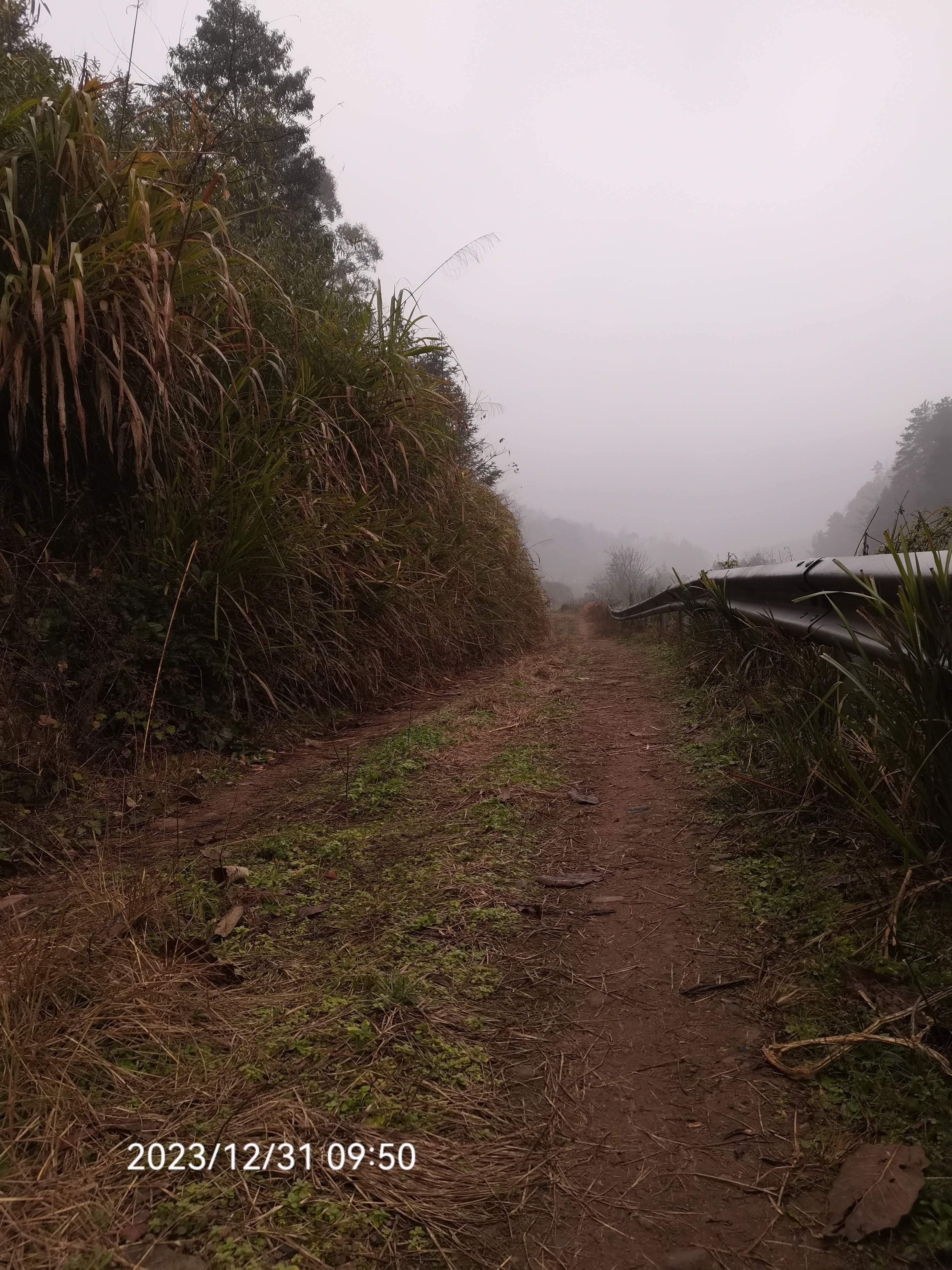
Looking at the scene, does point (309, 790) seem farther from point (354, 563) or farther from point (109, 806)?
point (354, 563)

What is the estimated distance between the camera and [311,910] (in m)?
1.91

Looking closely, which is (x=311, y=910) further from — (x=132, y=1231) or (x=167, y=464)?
(x=167, y=464)

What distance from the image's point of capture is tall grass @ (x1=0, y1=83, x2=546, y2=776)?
3021mm

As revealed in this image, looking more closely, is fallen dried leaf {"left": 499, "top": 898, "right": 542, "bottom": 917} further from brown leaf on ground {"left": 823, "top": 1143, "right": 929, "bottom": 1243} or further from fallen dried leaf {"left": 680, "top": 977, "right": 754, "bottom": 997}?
brown leaf on ground {"left": 823, "top": 1143, "right": 929, "bottom": 1243}

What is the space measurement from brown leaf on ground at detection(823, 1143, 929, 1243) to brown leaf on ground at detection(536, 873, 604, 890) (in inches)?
40.5

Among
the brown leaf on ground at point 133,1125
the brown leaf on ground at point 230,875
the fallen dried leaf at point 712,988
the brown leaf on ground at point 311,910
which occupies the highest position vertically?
the brown leaf on ground at point 230,875

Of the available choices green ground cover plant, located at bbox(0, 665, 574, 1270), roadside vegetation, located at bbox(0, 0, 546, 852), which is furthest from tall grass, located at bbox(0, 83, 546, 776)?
green ground cover plant, located at bbox(0, 665, 574, 1270)

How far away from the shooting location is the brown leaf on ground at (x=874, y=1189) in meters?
0.95

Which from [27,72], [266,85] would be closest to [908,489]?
[27,72]

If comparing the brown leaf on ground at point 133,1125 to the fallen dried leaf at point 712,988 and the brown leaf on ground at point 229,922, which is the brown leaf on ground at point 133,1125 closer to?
the brown leaf on ground at point 229,922

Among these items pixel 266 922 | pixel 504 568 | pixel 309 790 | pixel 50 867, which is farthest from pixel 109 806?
pixel 504 568
